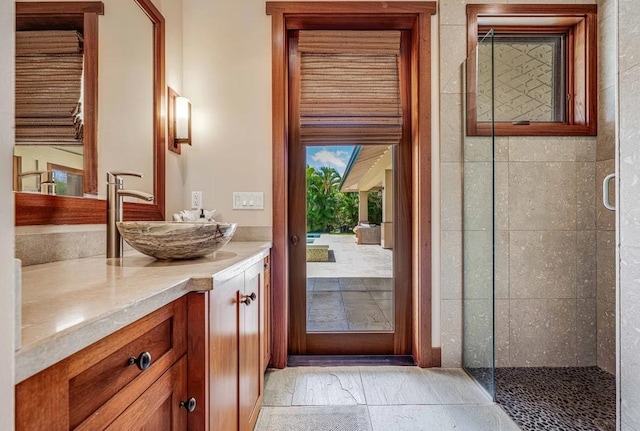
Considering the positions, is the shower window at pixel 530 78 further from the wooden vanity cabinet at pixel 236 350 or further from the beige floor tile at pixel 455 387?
the wooden vanity cabinet at pixel 236 350

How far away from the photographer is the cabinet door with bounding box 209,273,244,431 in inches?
37.0

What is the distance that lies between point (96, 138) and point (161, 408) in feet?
3.65

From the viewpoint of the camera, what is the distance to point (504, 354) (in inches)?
85.3

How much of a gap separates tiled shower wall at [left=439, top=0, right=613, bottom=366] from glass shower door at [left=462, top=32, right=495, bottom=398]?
0.17ft

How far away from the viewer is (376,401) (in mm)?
1783

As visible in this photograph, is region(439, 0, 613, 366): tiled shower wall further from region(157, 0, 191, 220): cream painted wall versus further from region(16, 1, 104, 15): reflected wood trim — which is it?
region(16, 1, 104, 15): reflected wood trim

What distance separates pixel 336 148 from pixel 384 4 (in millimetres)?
1006

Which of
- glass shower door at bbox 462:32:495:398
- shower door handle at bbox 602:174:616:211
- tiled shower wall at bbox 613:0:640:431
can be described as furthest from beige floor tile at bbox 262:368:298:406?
shower door handle at bbox 602:174:616:211

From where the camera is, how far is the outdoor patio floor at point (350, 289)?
2.35 m

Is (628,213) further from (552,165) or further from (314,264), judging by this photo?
(314,264)

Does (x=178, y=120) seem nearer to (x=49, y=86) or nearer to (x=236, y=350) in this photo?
(x=49, y=86)

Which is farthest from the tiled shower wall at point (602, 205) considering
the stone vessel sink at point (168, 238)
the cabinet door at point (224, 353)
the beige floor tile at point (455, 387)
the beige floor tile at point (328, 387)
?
the stone vessel sink at point (168, 238)

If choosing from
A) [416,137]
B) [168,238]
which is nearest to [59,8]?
[168,238]

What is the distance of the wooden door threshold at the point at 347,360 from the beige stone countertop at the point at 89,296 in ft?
4.33
